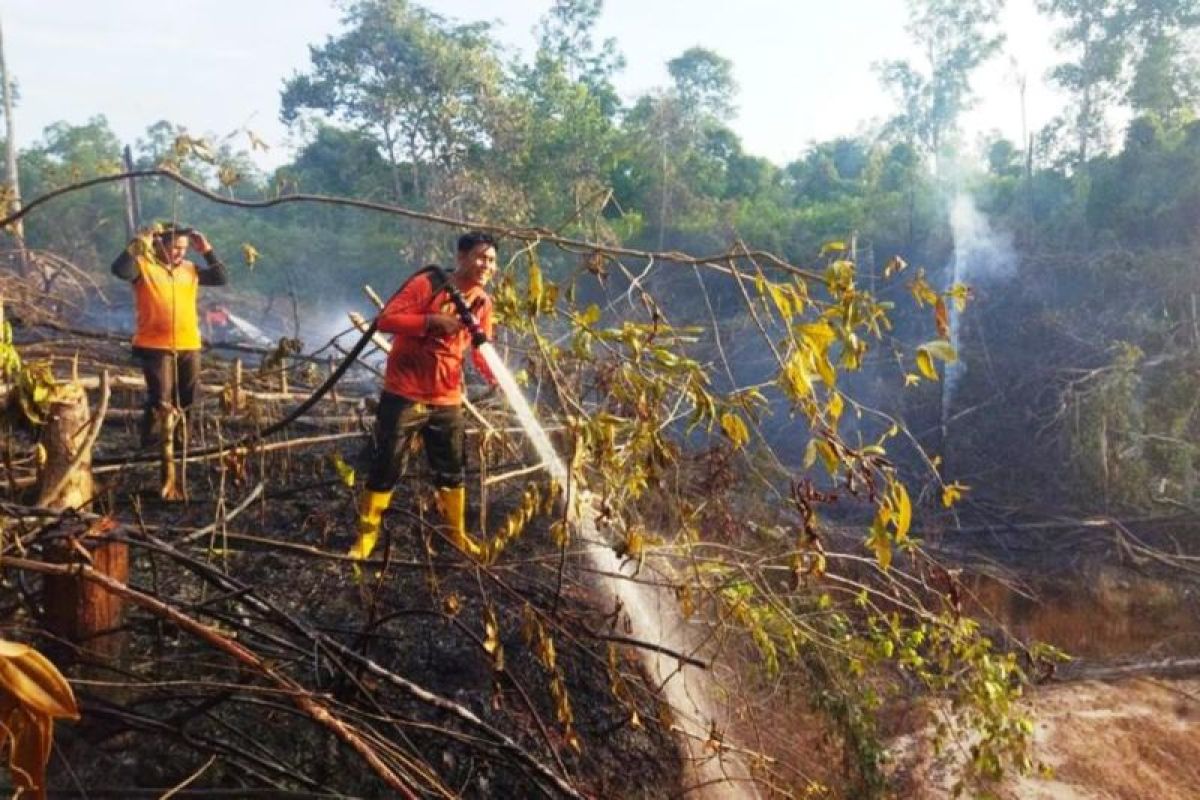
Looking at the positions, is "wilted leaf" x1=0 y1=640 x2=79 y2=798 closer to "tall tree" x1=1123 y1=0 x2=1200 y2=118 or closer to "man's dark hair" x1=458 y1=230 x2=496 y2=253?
"man's dark hair" x1=458 y1=230 x2=496 y2=253

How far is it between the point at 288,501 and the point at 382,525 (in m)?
0.86

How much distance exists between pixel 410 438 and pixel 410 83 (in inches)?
588

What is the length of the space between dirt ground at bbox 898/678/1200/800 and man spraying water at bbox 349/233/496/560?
8.81 feet

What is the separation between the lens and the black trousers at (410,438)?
4.04 meters

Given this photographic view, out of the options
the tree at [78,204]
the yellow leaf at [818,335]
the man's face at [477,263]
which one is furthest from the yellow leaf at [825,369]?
the tree at [78,204]

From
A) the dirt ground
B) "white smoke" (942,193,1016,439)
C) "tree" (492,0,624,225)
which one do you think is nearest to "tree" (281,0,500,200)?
"tree" (492,0,624,225)

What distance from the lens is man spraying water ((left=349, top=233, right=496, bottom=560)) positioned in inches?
145

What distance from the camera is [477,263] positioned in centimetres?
368

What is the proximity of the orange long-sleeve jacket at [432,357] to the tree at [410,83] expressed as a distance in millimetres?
11820

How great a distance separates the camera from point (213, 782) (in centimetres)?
273

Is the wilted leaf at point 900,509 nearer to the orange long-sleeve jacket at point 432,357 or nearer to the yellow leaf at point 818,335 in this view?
the yellow leaf at point 818,335

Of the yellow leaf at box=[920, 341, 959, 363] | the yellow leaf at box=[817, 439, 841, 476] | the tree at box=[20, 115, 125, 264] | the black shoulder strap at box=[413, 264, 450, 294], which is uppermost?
the tree at box=[20, 115, 125, 264]

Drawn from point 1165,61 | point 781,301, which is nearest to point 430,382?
point 781,301

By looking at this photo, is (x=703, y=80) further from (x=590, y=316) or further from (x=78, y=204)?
(x=590, y=316)
